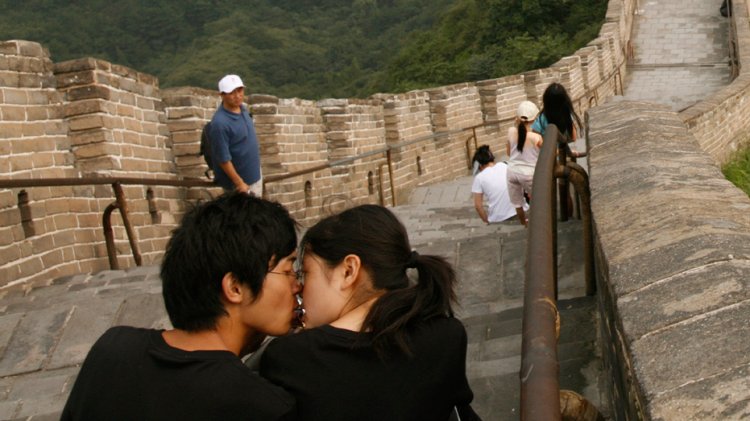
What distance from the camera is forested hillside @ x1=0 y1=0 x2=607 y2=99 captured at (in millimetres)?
44719

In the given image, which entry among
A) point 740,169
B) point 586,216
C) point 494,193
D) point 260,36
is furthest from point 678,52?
point 260,36

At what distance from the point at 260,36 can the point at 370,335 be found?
176 feet

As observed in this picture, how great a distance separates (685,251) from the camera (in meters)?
2.25

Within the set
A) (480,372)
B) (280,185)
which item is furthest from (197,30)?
(480,372)

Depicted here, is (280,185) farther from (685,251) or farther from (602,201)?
(685,251)

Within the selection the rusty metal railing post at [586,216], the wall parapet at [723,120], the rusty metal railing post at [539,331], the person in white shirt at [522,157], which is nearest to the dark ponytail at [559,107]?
the person in white shirt at [522,157]

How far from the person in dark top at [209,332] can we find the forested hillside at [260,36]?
29.0 m

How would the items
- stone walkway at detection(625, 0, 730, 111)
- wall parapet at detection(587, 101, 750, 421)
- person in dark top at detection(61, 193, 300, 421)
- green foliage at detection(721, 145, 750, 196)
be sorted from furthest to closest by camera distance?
stone walkway at detection(625, 0, 730, 111) → green foliage at detection(721, 145, 750, 196) → person in dark top at detection(61, 193, 300, 421) → wall parapet at detection(587, 101, 750, 421)

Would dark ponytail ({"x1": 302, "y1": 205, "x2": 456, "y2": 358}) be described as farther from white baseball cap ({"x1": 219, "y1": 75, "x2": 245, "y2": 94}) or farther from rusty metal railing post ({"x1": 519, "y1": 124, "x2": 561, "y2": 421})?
white baseball cap ({"x1": 219, "y1": 75, "x2": 245, "y2": 94})

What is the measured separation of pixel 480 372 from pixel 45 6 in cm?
5122

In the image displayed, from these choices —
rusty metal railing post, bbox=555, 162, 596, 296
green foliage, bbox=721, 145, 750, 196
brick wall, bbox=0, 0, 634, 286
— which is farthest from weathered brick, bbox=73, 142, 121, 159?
green foliage, bbox=721, 145, 750, 196

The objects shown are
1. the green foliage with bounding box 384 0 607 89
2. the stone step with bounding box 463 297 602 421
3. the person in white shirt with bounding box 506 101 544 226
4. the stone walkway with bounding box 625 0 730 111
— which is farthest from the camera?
the green foliage with bounding box 384 0 607 89

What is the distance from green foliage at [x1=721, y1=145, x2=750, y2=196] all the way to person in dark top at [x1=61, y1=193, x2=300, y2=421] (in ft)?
34.2

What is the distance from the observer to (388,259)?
2.44 meters
